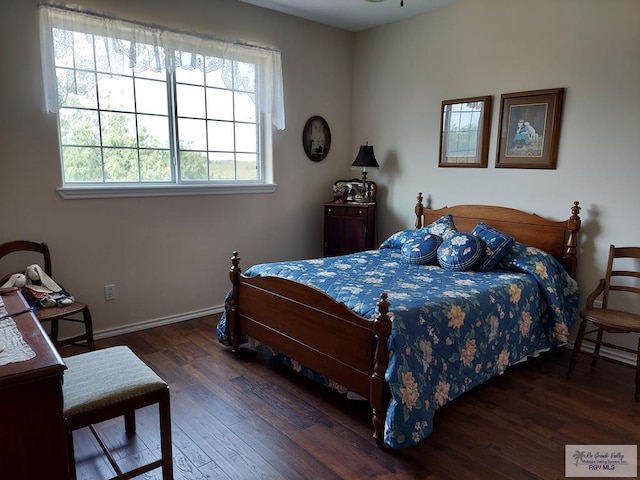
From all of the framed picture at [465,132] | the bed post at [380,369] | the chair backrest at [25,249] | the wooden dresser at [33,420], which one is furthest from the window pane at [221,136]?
the wooden dresser at [33,420]

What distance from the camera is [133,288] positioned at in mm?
3480

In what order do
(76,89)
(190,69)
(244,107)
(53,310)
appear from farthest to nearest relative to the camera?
1. (244,107)
2. (190,69)
3. (76,89)
4. (53,310)

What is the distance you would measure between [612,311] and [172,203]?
3.26 meters

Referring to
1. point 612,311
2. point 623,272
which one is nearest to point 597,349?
point 612,311

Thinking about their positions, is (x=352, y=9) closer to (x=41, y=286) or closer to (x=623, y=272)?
(x=623, y=272)

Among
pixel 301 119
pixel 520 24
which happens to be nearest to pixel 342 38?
pixel 301 119

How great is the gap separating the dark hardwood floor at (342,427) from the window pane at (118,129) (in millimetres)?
1615

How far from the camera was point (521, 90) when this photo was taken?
11.1ft

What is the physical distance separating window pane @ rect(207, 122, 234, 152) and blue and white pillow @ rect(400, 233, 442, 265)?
1.82m

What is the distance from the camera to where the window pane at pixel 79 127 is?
10.2 ft

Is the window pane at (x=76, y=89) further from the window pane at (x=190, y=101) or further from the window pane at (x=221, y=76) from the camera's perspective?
the window pane at (x=221, y=76)

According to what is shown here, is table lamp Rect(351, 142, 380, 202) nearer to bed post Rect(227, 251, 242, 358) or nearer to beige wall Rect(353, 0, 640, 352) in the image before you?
beige wall Rect(353, 0, 640, 352)

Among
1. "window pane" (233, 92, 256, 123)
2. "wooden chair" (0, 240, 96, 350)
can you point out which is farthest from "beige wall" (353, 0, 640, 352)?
"wooden chair" (0, 240, 96, 350)

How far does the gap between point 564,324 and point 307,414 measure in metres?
1.86
